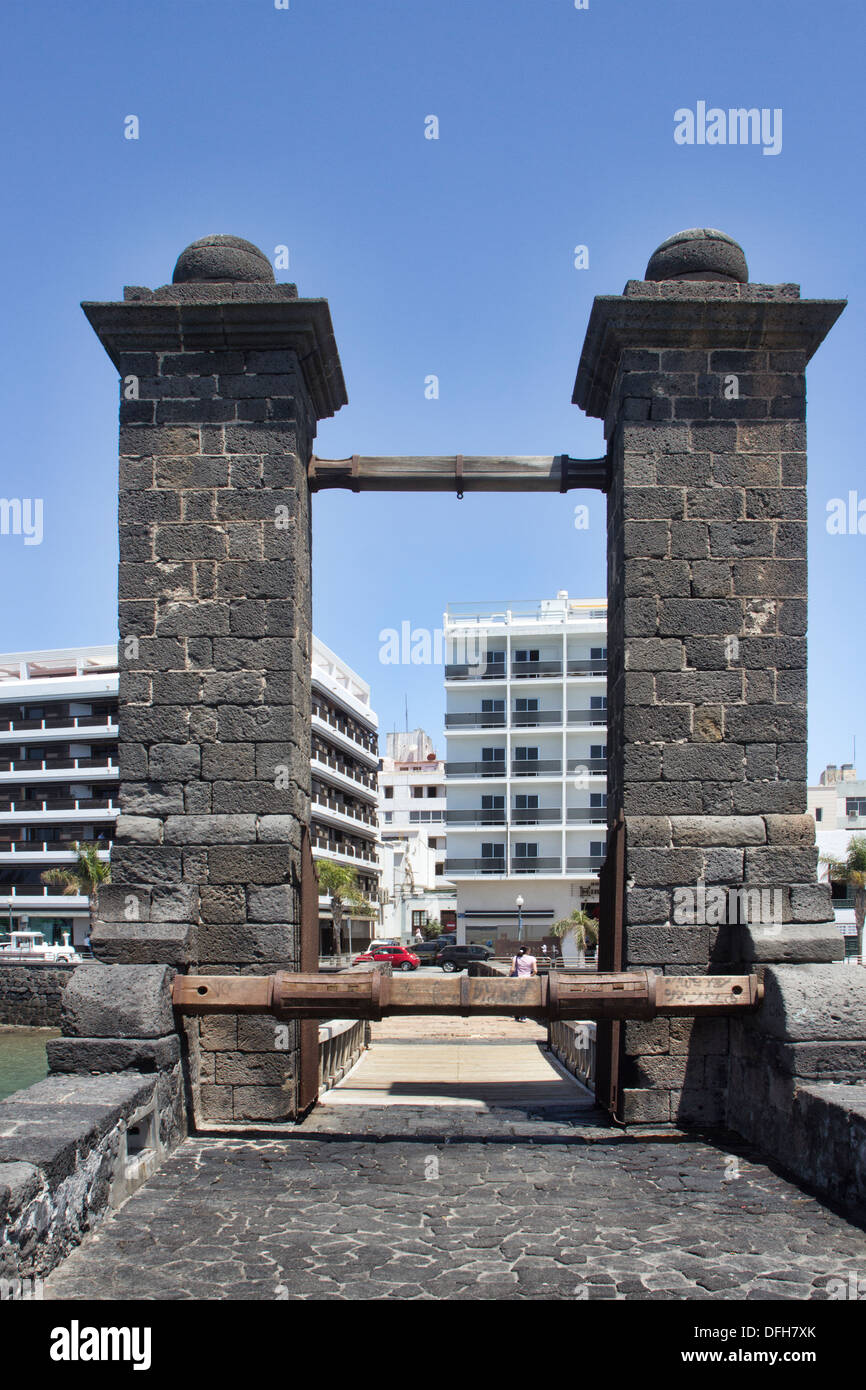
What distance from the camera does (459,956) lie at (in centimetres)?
3512


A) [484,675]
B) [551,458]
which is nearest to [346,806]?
[484,675]

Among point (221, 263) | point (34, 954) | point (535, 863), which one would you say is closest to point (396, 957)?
point (535, 863)

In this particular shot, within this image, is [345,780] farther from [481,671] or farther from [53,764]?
[53,764]

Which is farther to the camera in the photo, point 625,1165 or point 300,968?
point 300,968

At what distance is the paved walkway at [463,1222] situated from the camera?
3840 millimetres

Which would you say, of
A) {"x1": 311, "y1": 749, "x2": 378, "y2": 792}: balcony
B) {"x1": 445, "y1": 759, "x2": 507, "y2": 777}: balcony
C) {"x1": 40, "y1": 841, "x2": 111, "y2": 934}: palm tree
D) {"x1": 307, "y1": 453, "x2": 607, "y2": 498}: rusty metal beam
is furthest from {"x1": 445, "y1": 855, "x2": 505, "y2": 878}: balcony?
{"x1": 307, "y1": 453, "x2": 607, "y2": 498}: rusty metal beam

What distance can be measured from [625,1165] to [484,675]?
35.4m

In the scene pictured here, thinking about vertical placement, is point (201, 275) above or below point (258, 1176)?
above

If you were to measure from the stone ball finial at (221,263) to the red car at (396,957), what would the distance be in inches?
1155

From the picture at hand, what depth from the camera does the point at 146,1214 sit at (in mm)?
4664

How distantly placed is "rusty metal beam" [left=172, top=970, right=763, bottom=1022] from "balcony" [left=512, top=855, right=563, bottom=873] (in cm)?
3402

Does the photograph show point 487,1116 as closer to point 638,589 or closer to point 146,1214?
point 146,1214

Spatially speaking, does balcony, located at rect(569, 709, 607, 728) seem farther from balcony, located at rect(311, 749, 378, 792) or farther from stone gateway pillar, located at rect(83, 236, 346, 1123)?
stone gateway pillar, located at rect(83, 236, 346, 1123)

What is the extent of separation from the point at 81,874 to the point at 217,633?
3058cm
